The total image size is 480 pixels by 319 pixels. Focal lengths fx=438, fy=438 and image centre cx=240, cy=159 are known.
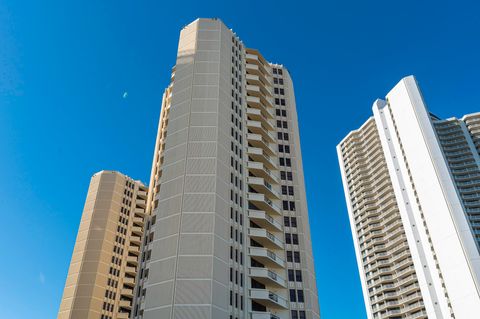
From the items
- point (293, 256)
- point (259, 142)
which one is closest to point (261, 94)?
point (259, 142)

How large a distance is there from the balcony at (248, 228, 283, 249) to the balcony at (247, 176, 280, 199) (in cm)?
708

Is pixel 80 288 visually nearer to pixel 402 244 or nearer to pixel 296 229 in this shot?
pixel 296 229

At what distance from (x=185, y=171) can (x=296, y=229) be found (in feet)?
62.6

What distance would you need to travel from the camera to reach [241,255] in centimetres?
5591

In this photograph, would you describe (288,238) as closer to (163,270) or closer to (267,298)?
(267,298)

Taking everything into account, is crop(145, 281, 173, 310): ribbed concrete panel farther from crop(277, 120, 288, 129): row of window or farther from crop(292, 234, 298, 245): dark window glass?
crop(277, 120, 288, 129): row of window

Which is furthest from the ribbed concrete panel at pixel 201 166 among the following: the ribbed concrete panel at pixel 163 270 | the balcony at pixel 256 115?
the balcony at pixel 256 115

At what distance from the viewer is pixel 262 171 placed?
67.0m

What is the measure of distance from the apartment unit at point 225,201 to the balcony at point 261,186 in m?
0.16

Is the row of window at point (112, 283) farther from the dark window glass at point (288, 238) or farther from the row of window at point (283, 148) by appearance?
the dark window glass at point (288, 238)

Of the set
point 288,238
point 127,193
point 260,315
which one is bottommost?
point 260,315

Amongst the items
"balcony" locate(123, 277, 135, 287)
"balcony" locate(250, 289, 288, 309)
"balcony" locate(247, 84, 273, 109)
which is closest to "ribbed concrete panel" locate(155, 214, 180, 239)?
"balcony" locate(250, 289, 288, 309)

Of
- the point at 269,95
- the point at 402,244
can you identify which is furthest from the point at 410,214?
the point at 269,95

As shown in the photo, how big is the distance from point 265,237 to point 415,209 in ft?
204
